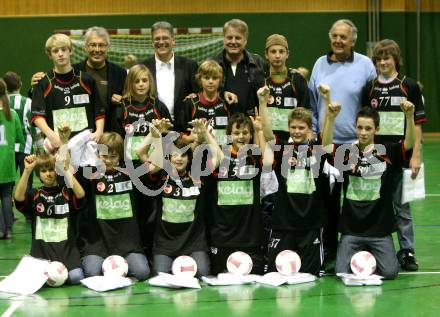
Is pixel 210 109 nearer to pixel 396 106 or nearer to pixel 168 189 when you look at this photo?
pixel 168 189

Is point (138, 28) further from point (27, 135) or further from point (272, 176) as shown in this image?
point (272, 176)

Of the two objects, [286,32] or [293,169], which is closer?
[293,169]

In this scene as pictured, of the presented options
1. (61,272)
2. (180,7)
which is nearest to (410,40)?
(180,7)

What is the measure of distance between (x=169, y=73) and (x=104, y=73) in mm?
604

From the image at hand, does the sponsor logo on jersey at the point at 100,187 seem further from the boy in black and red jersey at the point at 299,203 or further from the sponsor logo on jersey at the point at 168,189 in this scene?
the boy in black and red jersey at the point at 299,203

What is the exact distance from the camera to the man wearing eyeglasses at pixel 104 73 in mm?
7043

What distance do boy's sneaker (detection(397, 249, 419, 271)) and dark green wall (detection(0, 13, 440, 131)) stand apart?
34.3ft

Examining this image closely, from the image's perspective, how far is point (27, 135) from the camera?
989 cm

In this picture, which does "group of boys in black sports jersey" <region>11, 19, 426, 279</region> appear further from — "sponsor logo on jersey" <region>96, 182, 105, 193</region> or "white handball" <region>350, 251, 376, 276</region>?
"white handball" <region>350, 251, 376, 276</region>

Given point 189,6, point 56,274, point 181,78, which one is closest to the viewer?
point 56,274

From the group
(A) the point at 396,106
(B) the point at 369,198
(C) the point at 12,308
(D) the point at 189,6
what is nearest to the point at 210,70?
(A) the point at 396,106

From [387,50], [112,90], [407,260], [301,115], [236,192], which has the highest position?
[387,50]

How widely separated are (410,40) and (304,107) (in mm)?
11046

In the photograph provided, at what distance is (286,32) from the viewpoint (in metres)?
17.0
